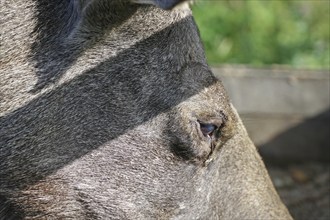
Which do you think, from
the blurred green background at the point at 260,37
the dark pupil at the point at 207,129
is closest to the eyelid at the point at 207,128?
the dark pupil at the point at 207,129

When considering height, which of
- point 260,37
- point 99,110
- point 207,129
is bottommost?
point 260,37

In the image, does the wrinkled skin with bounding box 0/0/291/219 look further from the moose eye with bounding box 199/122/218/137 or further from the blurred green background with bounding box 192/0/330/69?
the blurred green background with bounding box 192/0/330/69

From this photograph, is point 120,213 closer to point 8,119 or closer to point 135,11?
point 8,119

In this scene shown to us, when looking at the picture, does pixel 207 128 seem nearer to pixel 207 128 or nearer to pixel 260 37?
pixel 207 128

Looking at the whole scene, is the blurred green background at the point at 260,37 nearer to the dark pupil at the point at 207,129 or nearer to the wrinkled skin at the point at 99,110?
the dark pupil at the point at 207,129

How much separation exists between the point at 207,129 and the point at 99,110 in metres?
0.55

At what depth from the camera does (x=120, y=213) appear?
4.24 metres

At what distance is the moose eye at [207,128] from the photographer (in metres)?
4.32

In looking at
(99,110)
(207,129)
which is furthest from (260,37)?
(99,110)

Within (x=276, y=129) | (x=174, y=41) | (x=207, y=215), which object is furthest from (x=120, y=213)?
(x=276, y=129)

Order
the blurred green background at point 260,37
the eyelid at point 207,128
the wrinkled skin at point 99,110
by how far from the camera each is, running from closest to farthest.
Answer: the wrinkled skin at point 99,110 < the eyelid at point 207,128 < the blurred green background at point 260,37

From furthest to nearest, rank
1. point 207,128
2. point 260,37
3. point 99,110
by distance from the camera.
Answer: point 260,37, point 207,128, point 99,110

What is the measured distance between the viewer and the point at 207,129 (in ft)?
14.3

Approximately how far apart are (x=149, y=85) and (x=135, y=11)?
0.36 metres
